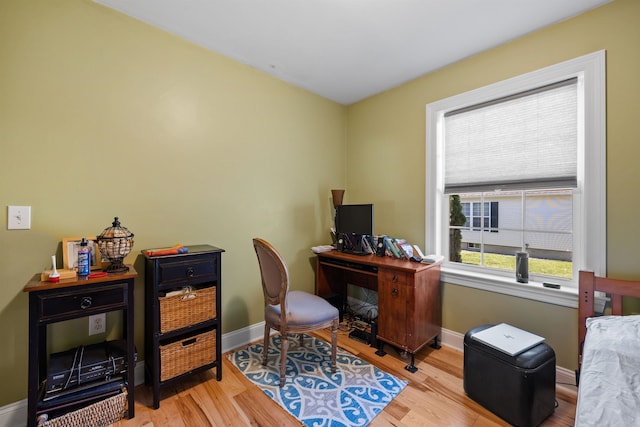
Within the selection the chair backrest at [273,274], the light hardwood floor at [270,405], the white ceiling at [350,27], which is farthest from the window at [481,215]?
the chair backrest at [273,274]

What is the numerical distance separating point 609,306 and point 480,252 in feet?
2.72

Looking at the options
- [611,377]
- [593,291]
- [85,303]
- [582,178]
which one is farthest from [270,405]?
[582,178]

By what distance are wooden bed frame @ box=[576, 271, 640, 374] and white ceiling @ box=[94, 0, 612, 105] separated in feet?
5.80

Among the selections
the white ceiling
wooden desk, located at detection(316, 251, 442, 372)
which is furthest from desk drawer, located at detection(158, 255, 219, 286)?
the white ceiling

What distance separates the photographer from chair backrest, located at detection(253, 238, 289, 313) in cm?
187

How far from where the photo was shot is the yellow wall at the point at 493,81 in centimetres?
164

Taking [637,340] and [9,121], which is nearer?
[637,340]

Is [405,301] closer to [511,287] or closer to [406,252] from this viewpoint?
[406,252]

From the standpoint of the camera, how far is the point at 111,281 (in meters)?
1.48

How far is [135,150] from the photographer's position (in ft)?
6.18

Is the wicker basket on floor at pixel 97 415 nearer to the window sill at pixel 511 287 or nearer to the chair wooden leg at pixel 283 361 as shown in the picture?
the chair wooden leg at pixel 283 361

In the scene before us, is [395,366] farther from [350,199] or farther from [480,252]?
[350,199]

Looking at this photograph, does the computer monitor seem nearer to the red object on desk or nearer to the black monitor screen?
the black monitor screen

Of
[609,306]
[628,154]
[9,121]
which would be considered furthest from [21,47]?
[609,306]
